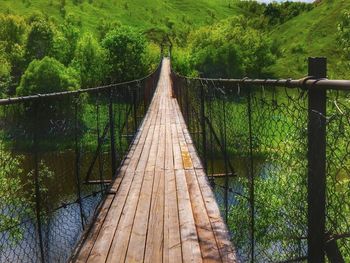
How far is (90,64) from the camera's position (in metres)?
59.4

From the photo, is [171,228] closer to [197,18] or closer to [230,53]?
[230,53]

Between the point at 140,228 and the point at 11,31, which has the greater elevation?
the point at 11,31

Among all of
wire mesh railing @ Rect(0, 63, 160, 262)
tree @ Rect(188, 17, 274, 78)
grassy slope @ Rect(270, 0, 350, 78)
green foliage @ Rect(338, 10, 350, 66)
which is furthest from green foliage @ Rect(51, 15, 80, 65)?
wire mesh railing @ Rect(0, 63, 160, 262)

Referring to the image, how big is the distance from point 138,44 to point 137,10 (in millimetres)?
72544

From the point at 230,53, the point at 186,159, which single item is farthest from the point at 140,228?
the point at 230,53

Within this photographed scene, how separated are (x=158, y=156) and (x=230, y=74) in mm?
63059

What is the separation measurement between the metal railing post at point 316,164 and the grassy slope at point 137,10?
100.0 metres

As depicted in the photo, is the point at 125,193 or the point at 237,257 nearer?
the point at 237,257

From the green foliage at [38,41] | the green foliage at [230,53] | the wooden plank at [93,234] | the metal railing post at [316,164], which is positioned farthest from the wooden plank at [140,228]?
the green foliage at [38,41]

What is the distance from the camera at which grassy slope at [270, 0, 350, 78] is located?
79438 mm

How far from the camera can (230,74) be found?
70438mm

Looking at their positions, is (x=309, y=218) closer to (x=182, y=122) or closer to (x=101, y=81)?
(x=182, y=122)

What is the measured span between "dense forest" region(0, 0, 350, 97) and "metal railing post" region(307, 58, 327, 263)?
2499 cm

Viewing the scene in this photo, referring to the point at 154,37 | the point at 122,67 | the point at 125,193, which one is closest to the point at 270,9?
the point at 154,37
